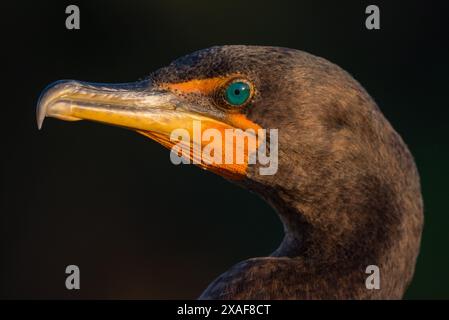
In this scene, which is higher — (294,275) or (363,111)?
(363,111)

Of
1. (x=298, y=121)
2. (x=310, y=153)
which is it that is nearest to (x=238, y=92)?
(x=298, y=121)

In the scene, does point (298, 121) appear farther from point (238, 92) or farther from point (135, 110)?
point (135, 110)

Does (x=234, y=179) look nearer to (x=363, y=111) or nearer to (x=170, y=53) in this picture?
(x=363, y=111)

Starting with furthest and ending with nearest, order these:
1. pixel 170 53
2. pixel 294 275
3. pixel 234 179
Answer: pixel 170 53
pixel 234 179
pixel 294 275

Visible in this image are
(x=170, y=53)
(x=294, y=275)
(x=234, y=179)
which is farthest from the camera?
(x=170, y=53)

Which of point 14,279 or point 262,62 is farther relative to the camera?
point 14,279

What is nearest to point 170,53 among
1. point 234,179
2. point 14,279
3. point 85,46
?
point 85,46
